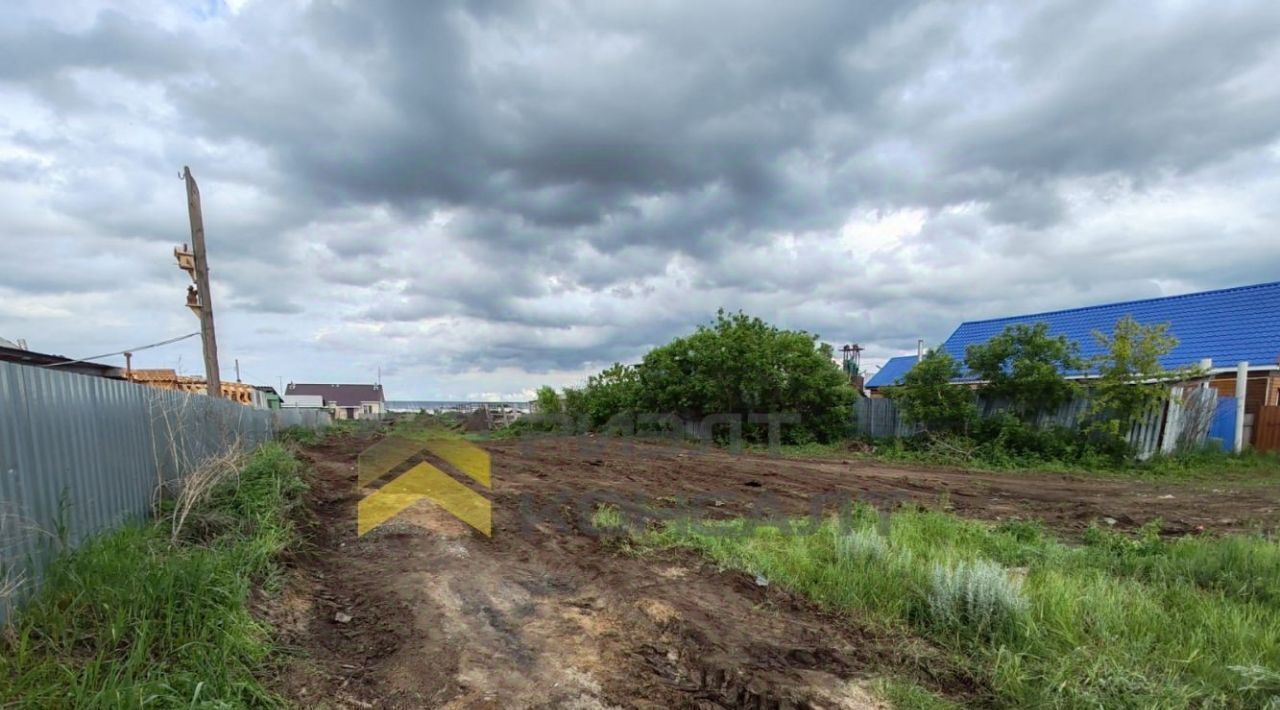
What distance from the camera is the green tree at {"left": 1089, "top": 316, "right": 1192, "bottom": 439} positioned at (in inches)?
450

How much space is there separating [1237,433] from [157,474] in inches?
712

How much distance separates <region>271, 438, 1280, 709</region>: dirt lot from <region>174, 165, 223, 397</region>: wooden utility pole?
4798 mm

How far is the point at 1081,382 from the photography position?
1283 centimetres

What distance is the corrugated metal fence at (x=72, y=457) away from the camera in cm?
289

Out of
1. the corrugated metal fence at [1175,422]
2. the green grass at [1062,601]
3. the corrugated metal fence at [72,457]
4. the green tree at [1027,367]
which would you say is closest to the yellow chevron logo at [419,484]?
the corrugated metal fence at [72,457]

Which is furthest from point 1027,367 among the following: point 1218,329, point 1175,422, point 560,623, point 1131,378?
point 560,623

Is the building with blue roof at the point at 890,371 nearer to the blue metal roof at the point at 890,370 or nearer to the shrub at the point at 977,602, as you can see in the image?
the blue metal roof at the point at 890,370

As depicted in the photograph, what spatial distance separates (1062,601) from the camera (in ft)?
11.7

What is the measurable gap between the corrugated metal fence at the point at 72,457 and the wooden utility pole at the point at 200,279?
478 centimetres

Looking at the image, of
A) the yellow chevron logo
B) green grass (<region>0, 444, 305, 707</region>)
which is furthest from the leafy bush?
green grass (<region>0, 444, 305, 707</region>)

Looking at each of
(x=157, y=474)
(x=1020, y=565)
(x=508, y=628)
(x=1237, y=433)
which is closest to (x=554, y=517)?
(x=508, y=628)

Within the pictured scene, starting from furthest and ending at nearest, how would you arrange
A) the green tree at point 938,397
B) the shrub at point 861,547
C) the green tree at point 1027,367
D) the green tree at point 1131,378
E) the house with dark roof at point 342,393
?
the house with dark roof at point 342,393 → the green tree at point 938,397 → the green tree at point 1027,367 → the green tree at point 1131,378 → the shrub at point 861,547

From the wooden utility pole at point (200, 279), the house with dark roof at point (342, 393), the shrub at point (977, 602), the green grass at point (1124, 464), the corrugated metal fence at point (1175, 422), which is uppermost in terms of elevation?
the wooden utility pole at point (200, 279)

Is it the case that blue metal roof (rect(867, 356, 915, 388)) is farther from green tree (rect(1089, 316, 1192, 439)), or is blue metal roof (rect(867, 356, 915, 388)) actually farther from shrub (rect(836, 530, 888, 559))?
shrub (rect(836, 530, 888, 559))
